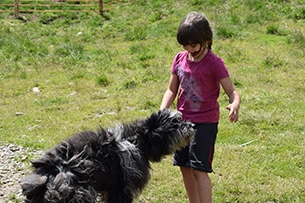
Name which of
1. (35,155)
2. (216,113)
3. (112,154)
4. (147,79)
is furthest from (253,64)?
(112,154)

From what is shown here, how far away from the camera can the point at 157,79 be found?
10320 mm

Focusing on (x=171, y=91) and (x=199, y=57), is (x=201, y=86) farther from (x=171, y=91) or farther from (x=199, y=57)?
(x=171, y=91)

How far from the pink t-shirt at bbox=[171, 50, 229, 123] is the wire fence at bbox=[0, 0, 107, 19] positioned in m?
13.7

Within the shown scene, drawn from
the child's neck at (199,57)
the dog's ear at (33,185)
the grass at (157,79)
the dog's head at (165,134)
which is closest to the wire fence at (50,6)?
the grass at (157,79)

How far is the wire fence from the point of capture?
17.9 meters

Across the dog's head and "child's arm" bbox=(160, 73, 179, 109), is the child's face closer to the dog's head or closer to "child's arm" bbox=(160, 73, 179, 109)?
"child's arm" bbox=(160, 73, 179, 109)

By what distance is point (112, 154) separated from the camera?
391 cm

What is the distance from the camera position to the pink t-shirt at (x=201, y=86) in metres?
4.20

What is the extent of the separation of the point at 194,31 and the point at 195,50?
18 centimetres

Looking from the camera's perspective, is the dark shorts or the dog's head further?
the dark shorts

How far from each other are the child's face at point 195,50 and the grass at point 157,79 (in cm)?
184

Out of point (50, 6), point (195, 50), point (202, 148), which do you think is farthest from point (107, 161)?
point (50, 6)

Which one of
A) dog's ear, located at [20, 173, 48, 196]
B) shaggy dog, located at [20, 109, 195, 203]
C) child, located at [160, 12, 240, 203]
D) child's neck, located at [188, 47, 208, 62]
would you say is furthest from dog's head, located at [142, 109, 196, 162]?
dog's ear, located at [20, 173, 48, 196]

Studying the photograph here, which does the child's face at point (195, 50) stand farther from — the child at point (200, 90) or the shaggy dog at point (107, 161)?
the shaggy dog at point (107, 161)
